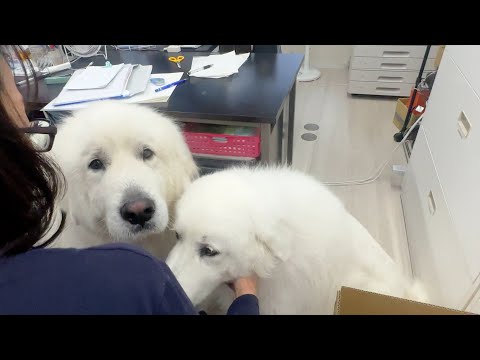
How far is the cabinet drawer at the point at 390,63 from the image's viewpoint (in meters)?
3.29

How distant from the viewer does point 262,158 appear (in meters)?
1.55

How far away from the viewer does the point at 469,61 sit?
1.41 metres

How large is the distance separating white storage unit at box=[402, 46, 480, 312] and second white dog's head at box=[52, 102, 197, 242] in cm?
99

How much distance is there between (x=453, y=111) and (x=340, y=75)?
2855mm

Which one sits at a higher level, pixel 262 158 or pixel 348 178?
pixel 262 158

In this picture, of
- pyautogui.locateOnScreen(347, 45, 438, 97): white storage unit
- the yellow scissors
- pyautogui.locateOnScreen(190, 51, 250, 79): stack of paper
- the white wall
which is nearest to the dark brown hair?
pyautogui.locateOnScreen(190, 51, 250, 79): stack of paper

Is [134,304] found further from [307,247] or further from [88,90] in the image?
[88,90]

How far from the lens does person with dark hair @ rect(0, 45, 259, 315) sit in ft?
1.34

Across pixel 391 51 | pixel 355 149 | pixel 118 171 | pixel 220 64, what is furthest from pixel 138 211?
pixel 391 51

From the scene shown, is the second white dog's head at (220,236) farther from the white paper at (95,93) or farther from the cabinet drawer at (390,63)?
the cabinet drawer at (390,63)

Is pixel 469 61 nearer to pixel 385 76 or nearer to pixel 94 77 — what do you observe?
pixel 94 77

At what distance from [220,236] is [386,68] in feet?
10.1
